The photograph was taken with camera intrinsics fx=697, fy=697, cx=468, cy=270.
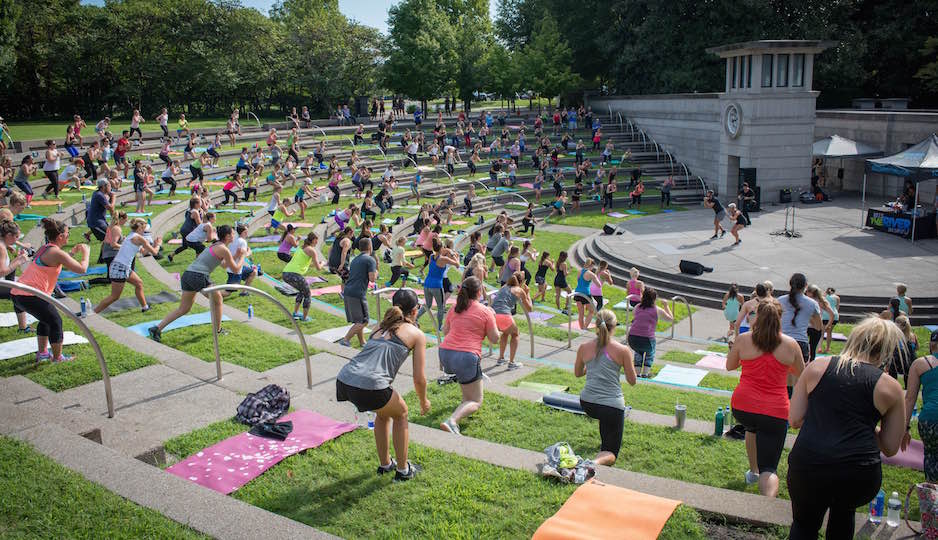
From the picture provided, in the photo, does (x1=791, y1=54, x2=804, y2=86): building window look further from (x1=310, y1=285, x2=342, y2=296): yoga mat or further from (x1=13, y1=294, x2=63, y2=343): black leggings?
(x1=13, y1=294, x2=63, y2=343): black leggings

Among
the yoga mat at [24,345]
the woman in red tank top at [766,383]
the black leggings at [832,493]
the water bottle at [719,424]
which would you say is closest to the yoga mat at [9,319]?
the yoga mat at [24,345]

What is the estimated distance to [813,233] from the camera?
24.9m

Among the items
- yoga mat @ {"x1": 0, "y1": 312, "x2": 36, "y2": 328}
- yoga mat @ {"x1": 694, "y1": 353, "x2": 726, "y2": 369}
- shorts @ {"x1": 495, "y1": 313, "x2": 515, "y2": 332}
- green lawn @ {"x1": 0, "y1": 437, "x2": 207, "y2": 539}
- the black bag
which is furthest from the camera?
yoga mat @ {"x1": 694, "y1": 353, "x2": 726, "y2": 369}

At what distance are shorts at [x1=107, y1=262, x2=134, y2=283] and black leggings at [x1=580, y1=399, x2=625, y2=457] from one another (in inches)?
338

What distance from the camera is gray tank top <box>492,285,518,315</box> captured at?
11.8m

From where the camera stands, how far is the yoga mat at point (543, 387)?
1016 cm

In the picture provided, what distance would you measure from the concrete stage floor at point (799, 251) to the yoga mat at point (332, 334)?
1147 cm

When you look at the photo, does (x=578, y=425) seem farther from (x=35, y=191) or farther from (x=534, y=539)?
(x=35, y=191)

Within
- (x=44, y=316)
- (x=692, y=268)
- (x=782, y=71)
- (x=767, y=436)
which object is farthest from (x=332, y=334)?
(x=782, y=71)

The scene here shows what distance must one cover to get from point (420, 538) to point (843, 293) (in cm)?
1599

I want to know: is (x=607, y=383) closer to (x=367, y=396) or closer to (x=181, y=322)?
(x=367, y=396)

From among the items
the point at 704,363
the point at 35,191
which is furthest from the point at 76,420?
the point at 35,191

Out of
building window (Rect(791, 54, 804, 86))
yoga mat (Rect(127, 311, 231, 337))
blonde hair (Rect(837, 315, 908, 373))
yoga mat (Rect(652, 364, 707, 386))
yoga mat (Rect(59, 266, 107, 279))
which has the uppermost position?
building window (Rect(791, 54, 804, 86))

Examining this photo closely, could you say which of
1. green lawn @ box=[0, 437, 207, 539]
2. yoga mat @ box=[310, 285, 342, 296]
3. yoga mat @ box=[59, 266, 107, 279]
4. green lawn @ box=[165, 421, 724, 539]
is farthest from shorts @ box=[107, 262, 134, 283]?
green lawn @ box=[0, 437, 207, 539]
